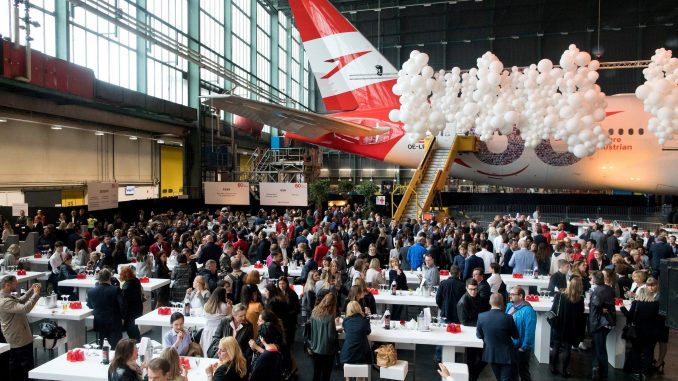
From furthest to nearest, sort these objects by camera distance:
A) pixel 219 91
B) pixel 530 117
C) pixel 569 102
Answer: pixel 219 91, pixel 530 117, pixel 569 102

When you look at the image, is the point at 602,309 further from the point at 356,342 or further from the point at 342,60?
the point at 342,60

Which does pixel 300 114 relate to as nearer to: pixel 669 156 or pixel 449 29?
pixel 669 156

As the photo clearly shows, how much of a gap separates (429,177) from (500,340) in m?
14.6

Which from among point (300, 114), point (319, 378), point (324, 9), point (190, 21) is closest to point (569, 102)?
point (300, 114)

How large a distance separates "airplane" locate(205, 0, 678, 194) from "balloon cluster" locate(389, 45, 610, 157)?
3.91 metres

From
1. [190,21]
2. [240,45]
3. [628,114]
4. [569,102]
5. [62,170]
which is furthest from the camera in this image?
[240,45]

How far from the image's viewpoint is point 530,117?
13.4 m

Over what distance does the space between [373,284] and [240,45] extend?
27541mm

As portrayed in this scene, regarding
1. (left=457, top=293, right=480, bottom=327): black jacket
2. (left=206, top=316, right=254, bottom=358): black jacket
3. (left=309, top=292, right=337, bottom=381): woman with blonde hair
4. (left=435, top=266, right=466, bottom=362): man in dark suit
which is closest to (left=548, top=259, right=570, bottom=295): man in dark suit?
(left=435, top=266, right=466, bottom=362): man in dark suit

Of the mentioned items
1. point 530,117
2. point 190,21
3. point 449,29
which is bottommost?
point 530,117

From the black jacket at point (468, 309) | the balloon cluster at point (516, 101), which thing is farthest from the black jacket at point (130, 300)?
the balloon cluster at point (516, 101)

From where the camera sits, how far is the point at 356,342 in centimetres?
577

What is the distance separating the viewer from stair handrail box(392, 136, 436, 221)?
19453 mm

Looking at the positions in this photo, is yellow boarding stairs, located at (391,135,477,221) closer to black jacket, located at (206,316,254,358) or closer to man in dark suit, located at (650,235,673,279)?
man in dark suit, located at (650,235,673,279)
